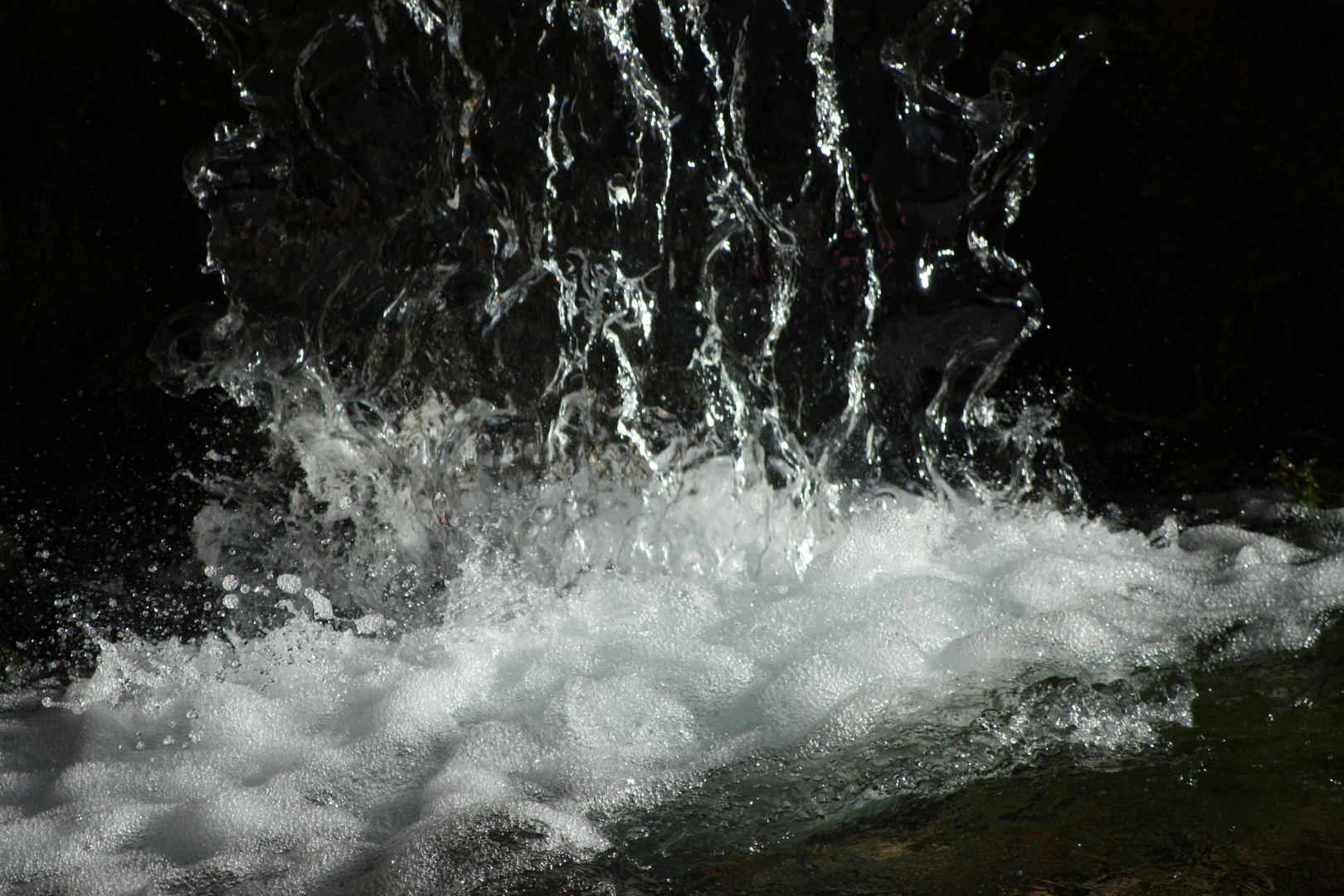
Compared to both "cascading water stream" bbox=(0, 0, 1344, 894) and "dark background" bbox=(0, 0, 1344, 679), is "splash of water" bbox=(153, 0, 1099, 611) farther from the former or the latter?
"dark background" bbox=(0, 0, 1344, 679)

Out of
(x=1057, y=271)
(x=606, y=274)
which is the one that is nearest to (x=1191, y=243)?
(x=1057, y=271)

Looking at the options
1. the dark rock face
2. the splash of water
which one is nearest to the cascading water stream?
the splash of water

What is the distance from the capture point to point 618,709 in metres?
1.82

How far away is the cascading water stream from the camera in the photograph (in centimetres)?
190

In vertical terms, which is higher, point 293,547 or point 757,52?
point 757,52

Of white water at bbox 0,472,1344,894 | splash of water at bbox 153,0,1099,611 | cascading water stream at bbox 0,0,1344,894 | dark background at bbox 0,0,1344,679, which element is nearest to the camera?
white water at bbox 0,472,1344,894

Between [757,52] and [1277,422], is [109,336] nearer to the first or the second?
[757,52]

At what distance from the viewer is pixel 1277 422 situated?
9.75 ft

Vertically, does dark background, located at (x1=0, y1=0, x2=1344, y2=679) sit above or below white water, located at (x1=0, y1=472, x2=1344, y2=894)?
above

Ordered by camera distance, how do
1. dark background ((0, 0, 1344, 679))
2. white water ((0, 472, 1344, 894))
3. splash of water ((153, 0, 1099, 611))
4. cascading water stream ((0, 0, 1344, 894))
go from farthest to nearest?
dark background ((0, 0, 1344, 679)) < splash of water ((153, 0, 1099, 611)) < cascading water stream ((0, 0, 1344, 894)) < white water ((0, 472, 1344, 894))

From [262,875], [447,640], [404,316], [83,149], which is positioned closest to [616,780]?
[262,875]

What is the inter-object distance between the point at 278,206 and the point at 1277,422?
2998 millimetres

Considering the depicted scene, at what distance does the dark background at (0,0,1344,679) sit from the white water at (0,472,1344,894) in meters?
0.52

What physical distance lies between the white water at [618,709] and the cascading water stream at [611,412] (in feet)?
0.04
